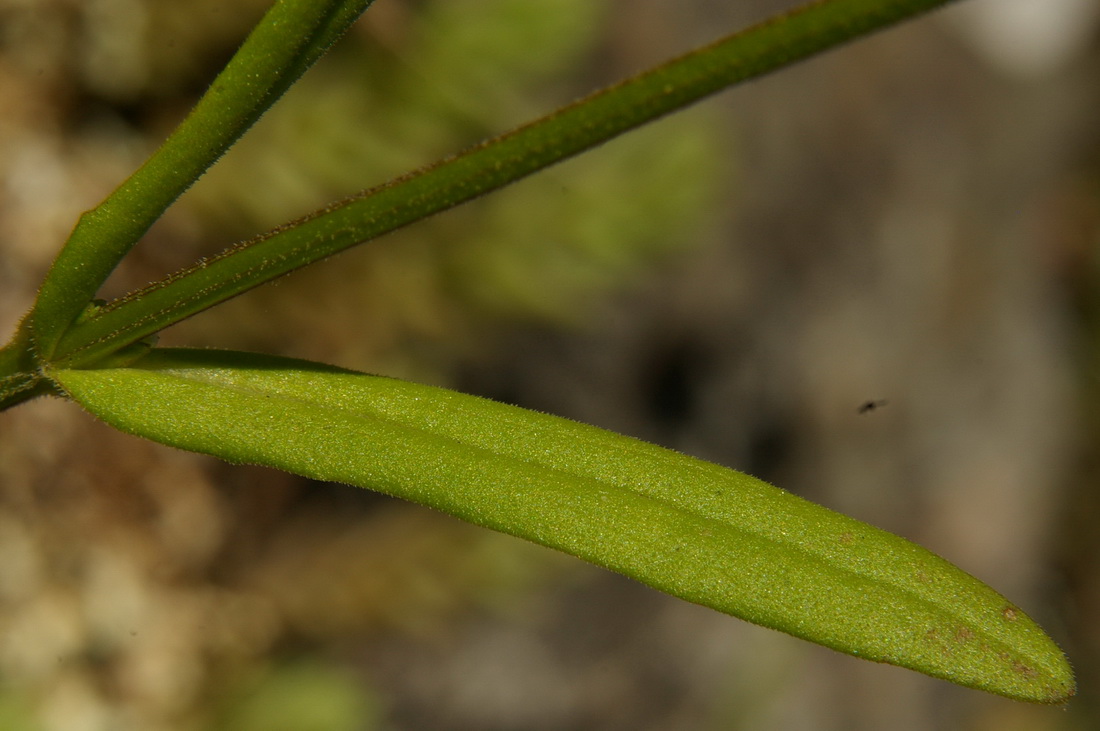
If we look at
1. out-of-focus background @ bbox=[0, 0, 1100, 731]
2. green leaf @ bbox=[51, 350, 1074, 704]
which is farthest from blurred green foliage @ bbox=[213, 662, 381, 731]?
green leaf @ bbox=[51, 350, 1074, 704]

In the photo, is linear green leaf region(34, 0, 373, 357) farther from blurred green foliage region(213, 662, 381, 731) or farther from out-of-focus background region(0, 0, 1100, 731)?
blurred green foliage region(213, 662, 381, 731)

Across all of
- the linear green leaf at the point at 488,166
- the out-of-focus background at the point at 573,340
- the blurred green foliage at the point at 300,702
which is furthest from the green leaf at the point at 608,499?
the blurred green foliage at the point at 300,702

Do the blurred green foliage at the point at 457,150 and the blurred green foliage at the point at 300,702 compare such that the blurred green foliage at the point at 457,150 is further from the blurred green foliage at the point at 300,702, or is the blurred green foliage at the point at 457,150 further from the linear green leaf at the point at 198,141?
the linear green leaf at the point at 198,141

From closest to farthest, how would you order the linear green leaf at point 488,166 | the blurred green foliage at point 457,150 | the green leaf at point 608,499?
the linear green leaf at point 488,166
the green leaf at point 608,499
the blurred green foliage at point 457,150

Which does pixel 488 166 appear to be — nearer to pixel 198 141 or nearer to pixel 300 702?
pixel 198 141

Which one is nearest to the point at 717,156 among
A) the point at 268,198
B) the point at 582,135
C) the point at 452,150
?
the point at 452,150

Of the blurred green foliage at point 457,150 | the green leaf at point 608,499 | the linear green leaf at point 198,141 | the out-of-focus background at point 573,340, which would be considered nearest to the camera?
the linear green leaf at point 198,141
